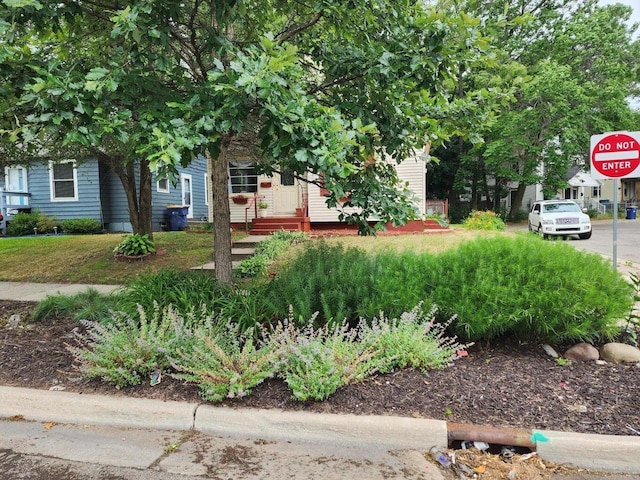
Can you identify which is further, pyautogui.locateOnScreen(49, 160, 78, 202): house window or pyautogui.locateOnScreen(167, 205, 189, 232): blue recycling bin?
pyautogui.locateOnScreen(167, 205, 189, 232): blue recycling bin

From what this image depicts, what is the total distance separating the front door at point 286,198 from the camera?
47.9 feet

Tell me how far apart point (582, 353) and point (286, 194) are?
454 inches

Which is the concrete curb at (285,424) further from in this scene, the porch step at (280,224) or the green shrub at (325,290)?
the porch step at (280,224)

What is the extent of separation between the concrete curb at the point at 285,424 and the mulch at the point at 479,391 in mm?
112

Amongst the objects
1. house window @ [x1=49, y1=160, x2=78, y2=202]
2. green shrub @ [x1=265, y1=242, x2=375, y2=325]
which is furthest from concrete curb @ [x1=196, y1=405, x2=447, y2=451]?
house window @ [x1=49, y1=160, x2=78, y2=202]

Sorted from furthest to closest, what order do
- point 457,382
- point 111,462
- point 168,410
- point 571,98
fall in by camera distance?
1. point 571,98
2. point 457,382
3. point 168,410
4. point 111,462

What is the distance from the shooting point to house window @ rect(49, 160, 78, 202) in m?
17.9

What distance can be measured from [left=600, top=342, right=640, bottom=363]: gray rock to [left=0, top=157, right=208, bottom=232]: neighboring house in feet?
53.6

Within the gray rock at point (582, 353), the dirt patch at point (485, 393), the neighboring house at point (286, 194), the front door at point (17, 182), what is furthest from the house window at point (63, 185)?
the gray rock at point (582, 353)

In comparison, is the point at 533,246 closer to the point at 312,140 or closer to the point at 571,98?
the point at 312,140

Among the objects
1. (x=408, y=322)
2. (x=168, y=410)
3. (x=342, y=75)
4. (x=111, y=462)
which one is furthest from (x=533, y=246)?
(x=111, y=462)

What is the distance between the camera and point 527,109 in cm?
2200

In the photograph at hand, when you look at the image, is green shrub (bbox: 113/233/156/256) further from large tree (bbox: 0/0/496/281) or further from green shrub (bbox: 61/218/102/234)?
green shrub (bbox: 61/218/102/234)

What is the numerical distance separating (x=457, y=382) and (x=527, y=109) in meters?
22.2
